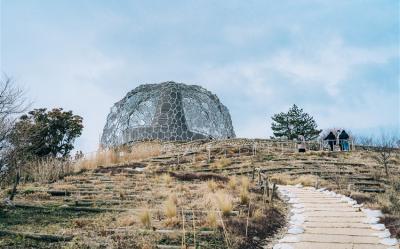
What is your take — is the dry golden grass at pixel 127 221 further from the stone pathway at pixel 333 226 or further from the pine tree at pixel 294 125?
the pine tree at pixel 294 125

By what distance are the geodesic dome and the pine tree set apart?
29.6 ft

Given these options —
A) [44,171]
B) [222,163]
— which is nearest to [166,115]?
[222,163]

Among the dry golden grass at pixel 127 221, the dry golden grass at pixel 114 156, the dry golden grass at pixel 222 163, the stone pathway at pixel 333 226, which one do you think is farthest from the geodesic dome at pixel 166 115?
the dry golden grass at pixel 127 221

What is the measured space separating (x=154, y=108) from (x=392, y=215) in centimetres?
3129

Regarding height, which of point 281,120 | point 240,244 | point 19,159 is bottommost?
point 240,244

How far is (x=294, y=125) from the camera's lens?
46.0m

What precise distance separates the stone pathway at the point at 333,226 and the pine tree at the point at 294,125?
3386 cm

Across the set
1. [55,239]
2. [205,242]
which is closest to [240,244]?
[205,242]

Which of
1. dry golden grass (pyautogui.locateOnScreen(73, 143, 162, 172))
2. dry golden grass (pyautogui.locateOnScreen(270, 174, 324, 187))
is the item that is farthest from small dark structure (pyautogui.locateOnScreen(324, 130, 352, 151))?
dry golden grass (pyautogui.locateOnScreen(270, 174, 324, 187))

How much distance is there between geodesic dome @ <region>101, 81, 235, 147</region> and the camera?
37.4 m

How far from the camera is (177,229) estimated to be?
7414mm

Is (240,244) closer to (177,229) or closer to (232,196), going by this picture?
(177,229)

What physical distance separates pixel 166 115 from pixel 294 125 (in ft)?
48.8

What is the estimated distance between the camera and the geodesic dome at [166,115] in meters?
37.4
